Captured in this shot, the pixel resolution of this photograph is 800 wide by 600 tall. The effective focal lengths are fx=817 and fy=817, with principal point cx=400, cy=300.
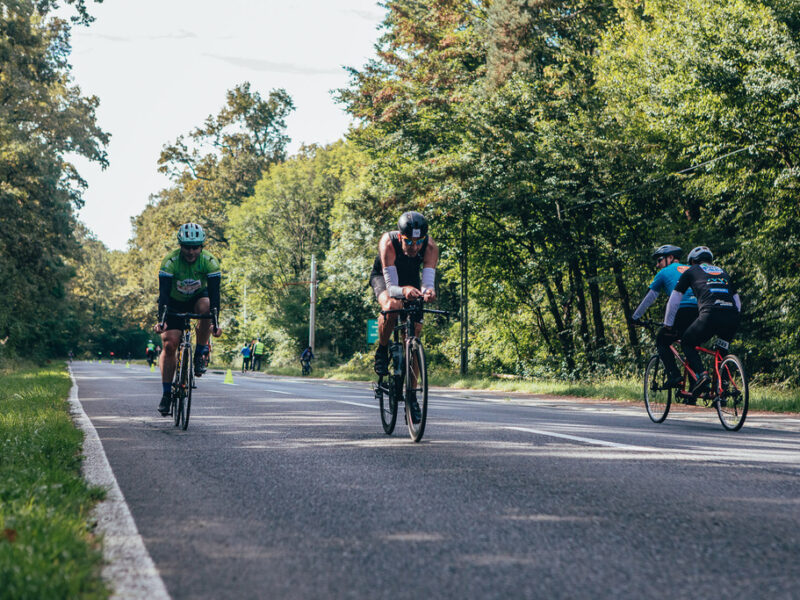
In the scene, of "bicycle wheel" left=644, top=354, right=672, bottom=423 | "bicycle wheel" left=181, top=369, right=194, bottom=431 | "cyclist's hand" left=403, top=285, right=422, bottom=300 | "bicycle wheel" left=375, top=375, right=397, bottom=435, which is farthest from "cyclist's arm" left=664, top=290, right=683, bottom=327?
"bicycle wheel" left=181, top=369, right=194, bottom=431

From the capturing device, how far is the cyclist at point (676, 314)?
974cm

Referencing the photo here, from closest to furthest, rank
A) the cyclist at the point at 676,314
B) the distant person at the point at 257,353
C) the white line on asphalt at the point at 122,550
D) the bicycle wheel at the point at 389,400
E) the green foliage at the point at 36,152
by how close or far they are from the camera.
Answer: the white line on asphalt at the point at 122,550, the bicycle wheel at the point at 389,400, the cyclist at the point at 676,314, the green foliage at the point at 36,152, the distant person at the point at 257,353

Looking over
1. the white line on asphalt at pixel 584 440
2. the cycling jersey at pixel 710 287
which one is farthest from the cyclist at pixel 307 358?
the white line on asphalt at pixel 584 440

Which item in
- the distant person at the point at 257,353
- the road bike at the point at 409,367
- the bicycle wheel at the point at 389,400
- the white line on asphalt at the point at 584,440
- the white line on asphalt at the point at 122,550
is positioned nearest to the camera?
the white line on asphalt at the point at 122,550

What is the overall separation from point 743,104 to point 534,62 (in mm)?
11197

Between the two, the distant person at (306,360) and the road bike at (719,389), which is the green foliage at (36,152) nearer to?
the distant person at (306,360)

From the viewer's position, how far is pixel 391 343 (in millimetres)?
7719

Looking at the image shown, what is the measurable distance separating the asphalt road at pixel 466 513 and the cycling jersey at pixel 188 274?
5.27 feet

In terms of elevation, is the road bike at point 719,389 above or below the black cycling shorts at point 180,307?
below

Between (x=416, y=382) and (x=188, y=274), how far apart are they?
10.1 ft

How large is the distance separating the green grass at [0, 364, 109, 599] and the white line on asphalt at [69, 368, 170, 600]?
0.22ft

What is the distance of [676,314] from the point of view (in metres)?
9.76

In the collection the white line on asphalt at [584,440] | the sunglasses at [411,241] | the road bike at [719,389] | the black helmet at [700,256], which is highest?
the black helmet at [700,256]

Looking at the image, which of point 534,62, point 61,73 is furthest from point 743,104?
point 61,73
